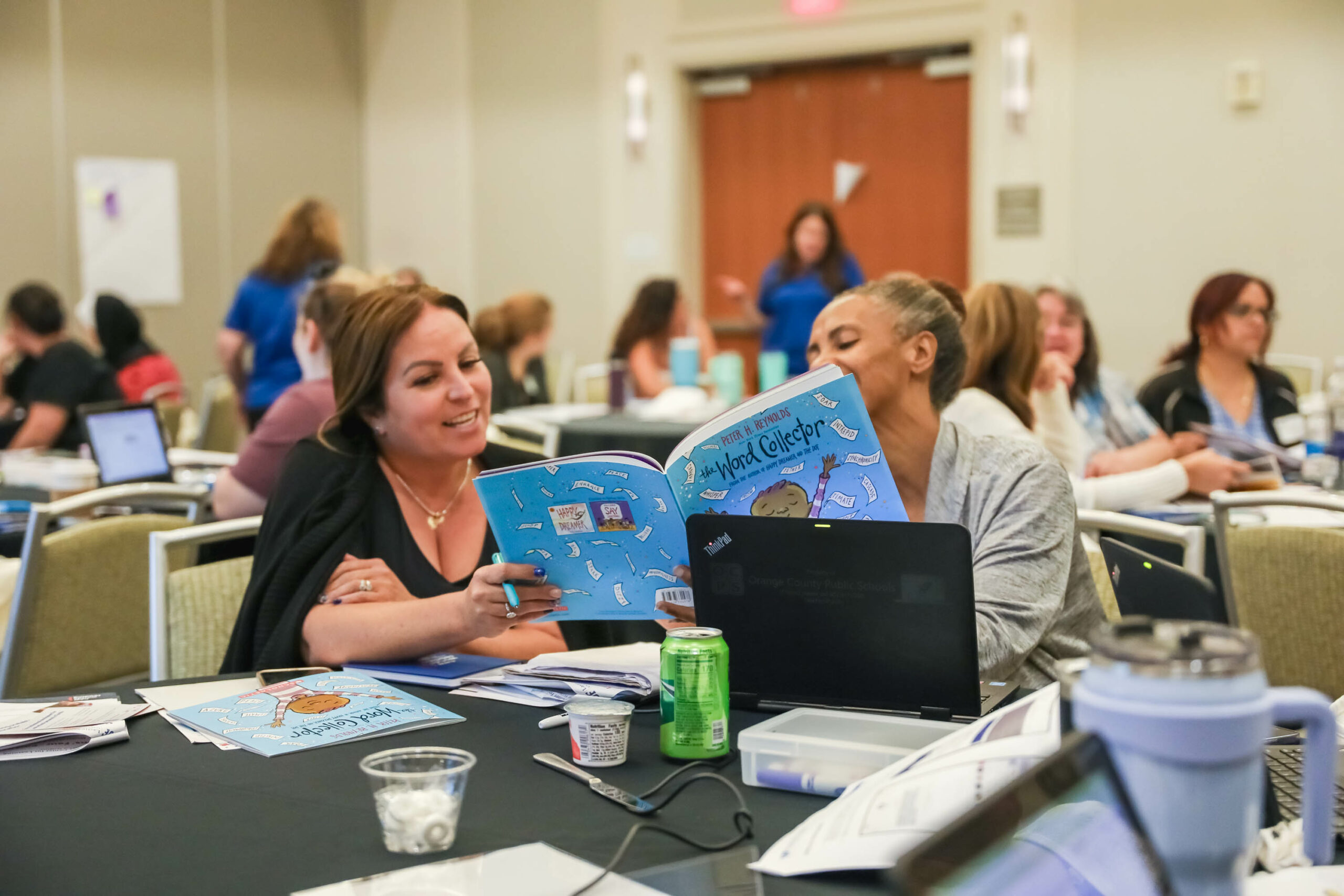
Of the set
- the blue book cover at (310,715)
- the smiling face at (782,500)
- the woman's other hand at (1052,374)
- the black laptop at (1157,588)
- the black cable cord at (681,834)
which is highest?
the woman's other hand at (1052,374)

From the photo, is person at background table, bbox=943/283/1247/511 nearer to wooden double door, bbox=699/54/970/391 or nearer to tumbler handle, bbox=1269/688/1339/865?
tumbler handle, bbox=1269/688/1339/865

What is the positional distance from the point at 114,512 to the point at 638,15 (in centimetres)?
528

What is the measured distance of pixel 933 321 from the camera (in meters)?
1.99

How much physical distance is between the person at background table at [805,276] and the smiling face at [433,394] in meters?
4.42

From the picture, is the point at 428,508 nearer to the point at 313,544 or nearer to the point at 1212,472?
the point at 313,544

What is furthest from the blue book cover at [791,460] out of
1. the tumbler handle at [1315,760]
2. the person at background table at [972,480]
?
the tumbler handle at [1315,760]

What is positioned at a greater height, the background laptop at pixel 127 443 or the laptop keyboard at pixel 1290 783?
the background laptop at pixel 127 443

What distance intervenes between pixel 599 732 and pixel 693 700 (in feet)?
0.34

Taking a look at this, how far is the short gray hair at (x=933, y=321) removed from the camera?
197cm

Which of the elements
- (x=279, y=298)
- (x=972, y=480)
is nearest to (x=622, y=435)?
(x=279, y=298)

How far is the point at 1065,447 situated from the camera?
3.50m

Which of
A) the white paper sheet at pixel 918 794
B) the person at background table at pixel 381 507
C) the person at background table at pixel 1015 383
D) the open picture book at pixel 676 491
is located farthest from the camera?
the person at background table at pixel 1015 383

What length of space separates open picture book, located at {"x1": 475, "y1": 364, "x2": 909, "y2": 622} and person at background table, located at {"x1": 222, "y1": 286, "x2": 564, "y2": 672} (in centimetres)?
28

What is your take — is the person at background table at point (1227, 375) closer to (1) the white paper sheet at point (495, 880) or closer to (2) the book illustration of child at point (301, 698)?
(2) the book illustration of child at point (301, 698)
